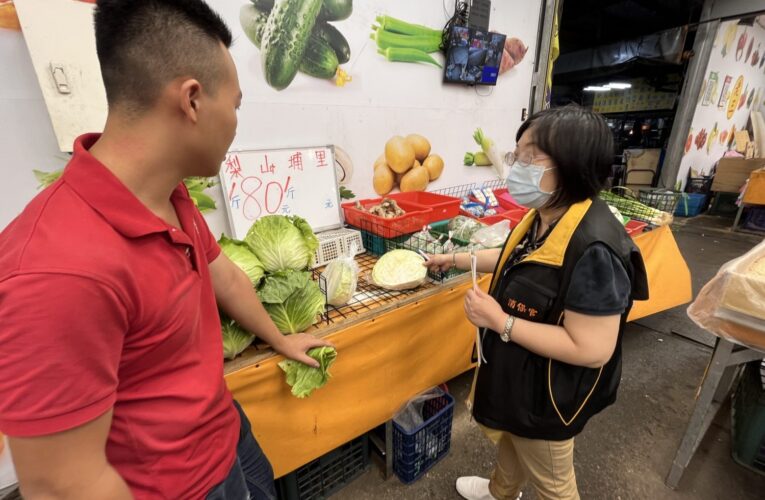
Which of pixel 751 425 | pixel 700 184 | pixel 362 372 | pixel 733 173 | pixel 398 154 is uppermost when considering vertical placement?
pixel 398 154

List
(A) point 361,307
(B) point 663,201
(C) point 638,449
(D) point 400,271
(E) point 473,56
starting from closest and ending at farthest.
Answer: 1. (A) point 361,307
2. (D) point 400,271
3. (C) point 638,449
4. (E) point 473,56
5. (B) point 663,201

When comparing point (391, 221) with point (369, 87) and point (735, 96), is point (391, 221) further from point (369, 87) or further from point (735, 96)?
point (735, 96)

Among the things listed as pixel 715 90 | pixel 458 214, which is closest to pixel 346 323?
pixel 458 214

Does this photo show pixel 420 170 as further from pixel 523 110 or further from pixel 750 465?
pixel 750 465

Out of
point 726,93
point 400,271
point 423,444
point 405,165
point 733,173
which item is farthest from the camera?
point 726,93

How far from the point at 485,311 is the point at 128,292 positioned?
1099 mm

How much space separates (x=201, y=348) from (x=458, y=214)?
7.43 ft

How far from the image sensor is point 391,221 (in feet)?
7.17

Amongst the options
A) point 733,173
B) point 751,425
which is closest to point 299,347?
point 751,425

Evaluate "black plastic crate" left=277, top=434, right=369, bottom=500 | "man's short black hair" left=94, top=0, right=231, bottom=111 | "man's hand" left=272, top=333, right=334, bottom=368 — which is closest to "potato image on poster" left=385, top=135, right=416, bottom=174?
"man's hand" left=272, top=333, right=334, bottom=368

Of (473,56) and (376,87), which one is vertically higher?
(473,56)

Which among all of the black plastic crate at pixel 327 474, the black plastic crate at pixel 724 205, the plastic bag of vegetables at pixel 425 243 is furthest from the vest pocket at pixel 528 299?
the black plastic crate at pixel 724 205

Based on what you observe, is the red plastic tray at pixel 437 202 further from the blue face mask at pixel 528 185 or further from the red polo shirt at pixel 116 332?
the red polo shirt at pixel 116 332

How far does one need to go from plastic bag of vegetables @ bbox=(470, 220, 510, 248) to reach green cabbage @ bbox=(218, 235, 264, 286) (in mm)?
1388
